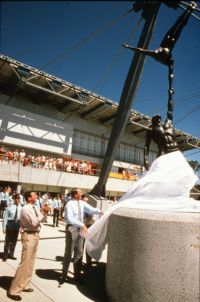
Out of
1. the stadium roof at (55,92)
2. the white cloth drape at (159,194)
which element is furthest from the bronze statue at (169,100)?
the stadium roof at (55,92)

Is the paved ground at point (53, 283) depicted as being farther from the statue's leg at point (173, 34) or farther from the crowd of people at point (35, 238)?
the statue's leg at point (173, 34)

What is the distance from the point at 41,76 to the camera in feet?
73.5

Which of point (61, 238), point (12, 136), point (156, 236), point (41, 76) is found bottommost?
point (61, 238)

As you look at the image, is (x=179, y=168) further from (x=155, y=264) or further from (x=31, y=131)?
(x=31, y=131)

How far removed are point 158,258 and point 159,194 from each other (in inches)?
50.6

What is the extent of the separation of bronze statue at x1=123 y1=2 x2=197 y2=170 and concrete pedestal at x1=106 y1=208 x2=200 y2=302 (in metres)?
1.90

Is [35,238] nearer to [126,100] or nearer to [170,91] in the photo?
[170,91]

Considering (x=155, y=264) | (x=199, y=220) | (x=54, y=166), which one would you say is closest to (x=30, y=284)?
(x=155, y=264)

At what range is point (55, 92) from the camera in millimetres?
23344

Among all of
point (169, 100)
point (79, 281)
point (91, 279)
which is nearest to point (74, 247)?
point (79, 281)

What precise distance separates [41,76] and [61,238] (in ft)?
53.3

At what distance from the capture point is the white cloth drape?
4.61 meters

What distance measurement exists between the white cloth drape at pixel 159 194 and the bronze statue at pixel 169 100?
0.56 m

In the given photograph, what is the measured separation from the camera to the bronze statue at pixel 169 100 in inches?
220
